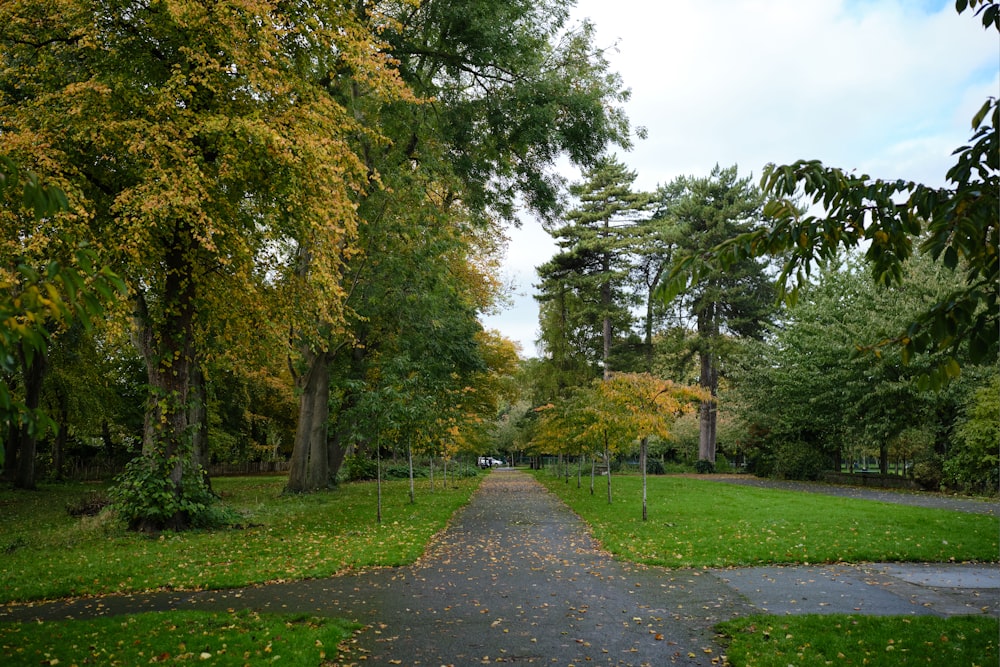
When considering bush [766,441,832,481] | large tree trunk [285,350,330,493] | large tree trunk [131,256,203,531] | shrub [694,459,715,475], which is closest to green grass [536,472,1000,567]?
large tree trunk [131,256,203,531]

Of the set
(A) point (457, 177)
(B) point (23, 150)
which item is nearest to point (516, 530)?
(A) point (457, 177)

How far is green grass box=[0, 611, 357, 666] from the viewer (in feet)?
16.8

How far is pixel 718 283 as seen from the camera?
3938 cm

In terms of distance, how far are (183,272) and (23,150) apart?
3164 millimetres

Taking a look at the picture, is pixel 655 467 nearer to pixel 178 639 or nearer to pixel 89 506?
pixel 89 506

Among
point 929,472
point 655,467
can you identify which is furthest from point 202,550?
point 655,467

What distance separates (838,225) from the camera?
320 cm

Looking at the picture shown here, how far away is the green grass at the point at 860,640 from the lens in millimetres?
4980

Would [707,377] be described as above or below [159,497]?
above

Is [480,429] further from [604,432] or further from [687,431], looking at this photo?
[687,431]

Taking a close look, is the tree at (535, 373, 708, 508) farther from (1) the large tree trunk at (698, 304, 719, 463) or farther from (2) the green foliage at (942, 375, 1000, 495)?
(1) the large tree trunk at (698, 304, 719, 463)

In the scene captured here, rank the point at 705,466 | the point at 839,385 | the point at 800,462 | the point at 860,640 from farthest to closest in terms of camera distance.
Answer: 1. the point at 705,466
2. the point at 800,462
3. the point at 839,385
4. the point at 860,640

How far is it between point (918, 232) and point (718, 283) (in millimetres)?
38199

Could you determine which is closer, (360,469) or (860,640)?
(860,640)
